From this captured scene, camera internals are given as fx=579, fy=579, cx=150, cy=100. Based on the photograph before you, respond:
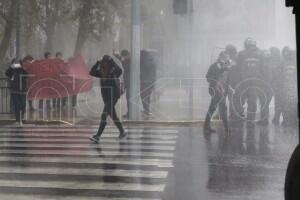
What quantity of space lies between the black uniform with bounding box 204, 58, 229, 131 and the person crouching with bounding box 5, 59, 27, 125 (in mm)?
4818

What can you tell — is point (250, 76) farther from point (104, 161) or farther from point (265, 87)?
point (104, 161)

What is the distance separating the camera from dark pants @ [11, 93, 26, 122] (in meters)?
14.5

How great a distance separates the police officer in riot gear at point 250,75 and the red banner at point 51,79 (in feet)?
15.0

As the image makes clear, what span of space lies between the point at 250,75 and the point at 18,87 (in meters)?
5.86

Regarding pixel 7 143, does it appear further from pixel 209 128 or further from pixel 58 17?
pixel 58 17

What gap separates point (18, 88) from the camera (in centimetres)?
1473

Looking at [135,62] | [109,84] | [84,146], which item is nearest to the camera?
[84,146]

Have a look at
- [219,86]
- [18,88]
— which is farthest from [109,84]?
[18,88]

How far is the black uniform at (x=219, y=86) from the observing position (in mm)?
12602

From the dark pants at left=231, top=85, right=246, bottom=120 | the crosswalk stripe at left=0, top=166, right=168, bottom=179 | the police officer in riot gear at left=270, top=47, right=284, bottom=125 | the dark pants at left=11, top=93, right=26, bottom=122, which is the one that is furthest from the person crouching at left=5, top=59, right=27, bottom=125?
the crosswalk stripe at left=0, top=166, right=168, bottom=179

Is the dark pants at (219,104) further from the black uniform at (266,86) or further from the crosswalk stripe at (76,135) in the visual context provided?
the black uniform at (266,86)

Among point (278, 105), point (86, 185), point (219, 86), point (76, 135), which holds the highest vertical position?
point (219, 86)

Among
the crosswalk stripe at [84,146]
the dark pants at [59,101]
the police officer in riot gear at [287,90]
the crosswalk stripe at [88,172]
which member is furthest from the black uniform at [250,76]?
the crosswalk stripe at [88,172]

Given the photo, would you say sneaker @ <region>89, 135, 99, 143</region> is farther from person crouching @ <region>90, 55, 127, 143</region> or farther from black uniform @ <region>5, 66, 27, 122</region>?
black uniform @ <region>5, 66, 27, 122</region>
